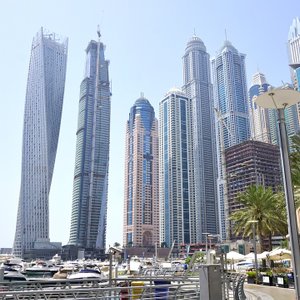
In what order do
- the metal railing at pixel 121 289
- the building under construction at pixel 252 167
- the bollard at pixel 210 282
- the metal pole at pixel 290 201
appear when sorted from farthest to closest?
1. the building under construction at pixel 252 167
2. the metal railing at pixel 121 289
3. the bollard at pixel 210 282
4. the metal pole at pixel 290 201

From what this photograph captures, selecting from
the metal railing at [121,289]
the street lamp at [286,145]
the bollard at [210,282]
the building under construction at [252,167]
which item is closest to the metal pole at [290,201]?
the street lamp at [286,145]

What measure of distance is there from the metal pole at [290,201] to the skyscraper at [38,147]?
521 ft

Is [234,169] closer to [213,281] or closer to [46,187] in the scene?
[46,187]

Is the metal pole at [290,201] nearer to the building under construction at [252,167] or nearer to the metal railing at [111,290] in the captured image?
the metal railing at [111,290]

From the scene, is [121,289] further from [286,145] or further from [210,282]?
[286,145]

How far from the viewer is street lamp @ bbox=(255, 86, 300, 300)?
678 cm

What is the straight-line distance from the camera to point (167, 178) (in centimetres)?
19812

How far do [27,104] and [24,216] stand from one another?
158 ft

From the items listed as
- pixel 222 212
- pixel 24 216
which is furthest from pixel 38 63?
pixel 222 212

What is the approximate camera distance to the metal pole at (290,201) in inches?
262

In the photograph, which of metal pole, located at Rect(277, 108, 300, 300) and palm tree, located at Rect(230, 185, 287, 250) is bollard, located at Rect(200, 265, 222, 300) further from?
palm tree, located at Rect(230, 185, 287, 250)

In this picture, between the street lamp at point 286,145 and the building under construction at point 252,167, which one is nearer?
→ the street lamp at point 286,145

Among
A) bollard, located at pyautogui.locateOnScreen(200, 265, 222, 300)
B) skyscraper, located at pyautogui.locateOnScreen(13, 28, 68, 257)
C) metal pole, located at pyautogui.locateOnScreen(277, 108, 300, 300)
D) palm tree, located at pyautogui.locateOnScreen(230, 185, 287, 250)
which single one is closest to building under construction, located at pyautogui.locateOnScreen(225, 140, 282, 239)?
skyscraper, located at pyautogui.locateOnScreen(13, 28, 68, 257)

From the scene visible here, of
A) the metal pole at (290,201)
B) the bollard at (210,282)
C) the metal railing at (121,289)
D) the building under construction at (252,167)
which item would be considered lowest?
the metal railing at (121,289)
